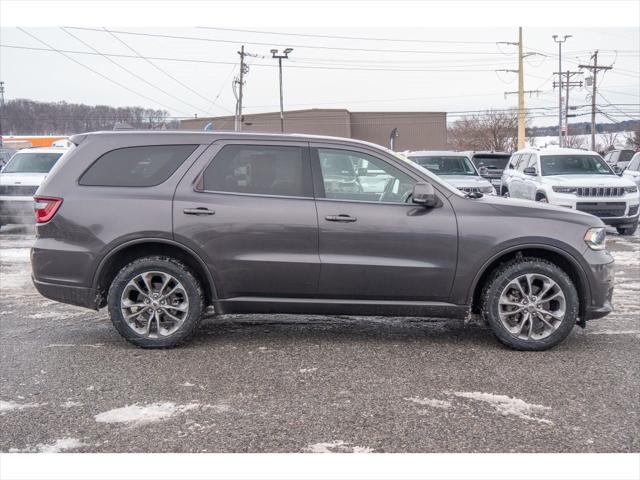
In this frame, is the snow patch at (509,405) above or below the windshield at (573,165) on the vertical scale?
below

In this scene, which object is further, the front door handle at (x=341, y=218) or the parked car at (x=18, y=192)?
the parked car at (x=18, y=192)

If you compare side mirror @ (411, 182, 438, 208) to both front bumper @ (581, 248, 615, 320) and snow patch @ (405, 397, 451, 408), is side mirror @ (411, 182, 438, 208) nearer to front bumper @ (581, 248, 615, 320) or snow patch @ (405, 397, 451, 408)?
front bumper @ (581, 248, 615, 320)

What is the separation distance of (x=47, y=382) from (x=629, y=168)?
16.1m

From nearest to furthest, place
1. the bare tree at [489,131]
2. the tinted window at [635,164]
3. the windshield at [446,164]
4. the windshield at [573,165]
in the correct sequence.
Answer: the windshield at [573,165], the windshield at [446,164], the tinted window at [635,164], the bare tree at [489,131]

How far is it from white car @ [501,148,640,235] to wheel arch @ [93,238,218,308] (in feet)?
29.4

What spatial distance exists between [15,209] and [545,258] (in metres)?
11.9

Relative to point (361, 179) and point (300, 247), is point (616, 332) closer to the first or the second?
point (361, 179)

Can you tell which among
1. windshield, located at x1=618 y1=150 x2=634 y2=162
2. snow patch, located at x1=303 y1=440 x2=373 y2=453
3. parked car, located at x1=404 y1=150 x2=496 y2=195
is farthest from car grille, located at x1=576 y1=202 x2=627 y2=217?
windshield, located at x1=618 y1=150 x2=634 y2=162

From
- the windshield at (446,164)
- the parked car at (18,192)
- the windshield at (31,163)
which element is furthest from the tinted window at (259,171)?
the windshield at (31,163)

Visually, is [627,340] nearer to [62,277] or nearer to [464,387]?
[464,387]

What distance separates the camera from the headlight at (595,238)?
5.22 m

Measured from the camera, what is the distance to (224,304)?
206 inches

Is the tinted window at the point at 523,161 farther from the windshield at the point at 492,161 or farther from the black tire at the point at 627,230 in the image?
the windshield at the point at 492,161

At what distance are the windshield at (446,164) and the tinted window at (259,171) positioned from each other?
9.52m
